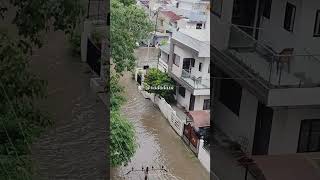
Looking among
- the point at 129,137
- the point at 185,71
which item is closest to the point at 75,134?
the point at 129,137

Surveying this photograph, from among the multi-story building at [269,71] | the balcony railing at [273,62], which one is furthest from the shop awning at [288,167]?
the balcony railing at [273,62]

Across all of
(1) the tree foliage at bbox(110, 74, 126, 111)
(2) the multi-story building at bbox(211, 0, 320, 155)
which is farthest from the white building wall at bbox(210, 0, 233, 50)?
(1) the tree foliage at bbox(110, 74, 126, 111)

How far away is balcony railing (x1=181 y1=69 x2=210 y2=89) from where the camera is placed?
3.45ft

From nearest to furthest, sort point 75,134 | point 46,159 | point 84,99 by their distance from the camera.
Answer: point 46,159
point 84,99
point 75,134

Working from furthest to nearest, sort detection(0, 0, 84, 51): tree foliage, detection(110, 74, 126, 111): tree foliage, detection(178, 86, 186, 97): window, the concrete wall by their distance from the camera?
detection(110, 74, 126, 111): tree foliage < detection(178, 86, 186, 97): window < detection(0, 0, 84, 51): tree foliage < the concrete wall

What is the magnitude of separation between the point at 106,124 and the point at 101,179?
0.16 meters

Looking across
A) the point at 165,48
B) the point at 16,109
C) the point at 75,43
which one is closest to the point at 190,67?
the point at 165,48

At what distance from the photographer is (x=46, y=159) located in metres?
1.63

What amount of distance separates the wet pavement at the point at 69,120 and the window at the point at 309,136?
0.77 m

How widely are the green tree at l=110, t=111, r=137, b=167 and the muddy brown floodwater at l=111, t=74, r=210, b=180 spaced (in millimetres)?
23

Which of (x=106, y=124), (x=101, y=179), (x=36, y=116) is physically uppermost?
(x=36, y=116)

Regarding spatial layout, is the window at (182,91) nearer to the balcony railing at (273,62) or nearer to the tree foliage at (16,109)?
the balcony railing at (273,62)

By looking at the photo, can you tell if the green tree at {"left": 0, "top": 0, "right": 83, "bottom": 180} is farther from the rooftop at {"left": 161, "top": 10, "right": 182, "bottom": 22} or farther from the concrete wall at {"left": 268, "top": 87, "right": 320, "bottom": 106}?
the concrete wall at {"left": 268, "top": 87, "right": 320, "bottom": 106}

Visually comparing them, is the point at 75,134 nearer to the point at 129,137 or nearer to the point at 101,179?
the point at 101,179
